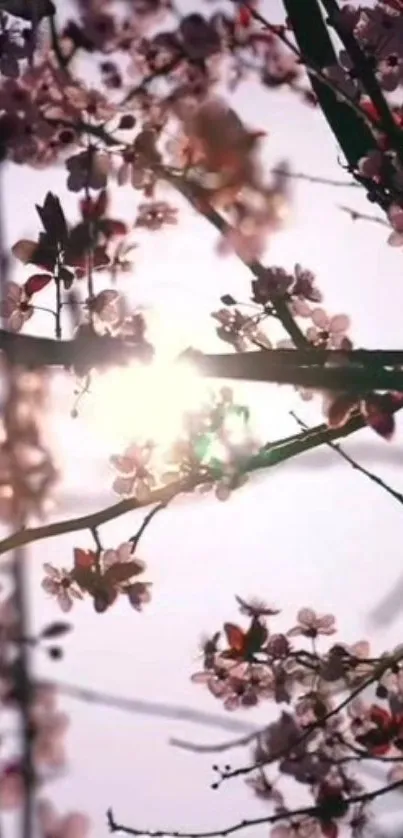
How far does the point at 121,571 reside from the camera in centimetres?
506

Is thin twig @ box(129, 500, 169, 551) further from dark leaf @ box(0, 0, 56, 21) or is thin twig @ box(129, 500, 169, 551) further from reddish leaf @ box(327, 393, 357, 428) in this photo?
dark leaf @ box(0, 0, 56, 21)

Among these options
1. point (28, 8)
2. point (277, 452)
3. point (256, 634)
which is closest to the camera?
point (277, 452)

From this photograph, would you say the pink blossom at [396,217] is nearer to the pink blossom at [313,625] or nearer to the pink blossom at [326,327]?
the pink blossom at [326,327]

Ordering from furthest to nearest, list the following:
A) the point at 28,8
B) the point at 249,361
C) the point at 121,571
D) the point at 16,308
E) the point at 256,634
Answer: the point at 256,634
the point at 121,571
the point at 16,308
the point at 28,8
the point at 249,361

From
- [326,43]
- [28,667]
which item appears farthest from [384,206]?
[28,667]

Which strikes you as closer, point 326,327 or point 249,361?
point 249,361

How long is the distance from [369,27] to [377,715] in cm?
286

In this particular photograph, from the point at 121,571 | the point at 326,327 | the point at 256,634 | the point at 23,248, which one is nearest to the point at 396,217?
the point at 326,327

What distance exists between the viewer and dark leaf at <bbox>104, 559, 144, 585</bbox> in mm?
5047

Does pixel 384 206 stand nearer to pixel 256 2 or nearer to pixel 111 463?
pixel 256 2

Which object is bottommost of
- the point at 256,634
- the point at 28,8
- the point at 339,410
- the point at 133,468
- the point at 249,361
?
the point at 249,361

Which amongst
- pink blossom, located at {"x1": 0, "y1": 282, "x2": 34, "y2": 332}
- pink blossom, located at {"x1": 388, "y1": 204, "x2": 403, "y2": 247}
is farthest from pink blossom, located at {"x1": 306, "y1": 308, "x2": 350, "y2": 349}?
pink blossom, located at {"x1": 0, "y1": 282, "x2": 34, "y2": 332}

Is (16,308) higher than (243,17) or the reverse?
the reverse

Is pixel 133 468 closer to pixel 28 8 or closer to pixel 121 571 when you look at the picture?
pixel 121 571
